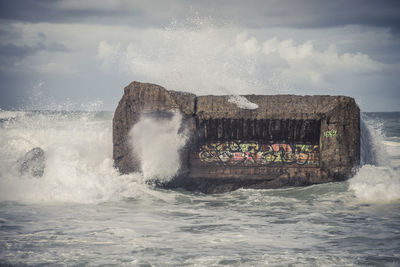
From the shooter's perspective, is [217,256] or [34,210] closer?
[217,256]

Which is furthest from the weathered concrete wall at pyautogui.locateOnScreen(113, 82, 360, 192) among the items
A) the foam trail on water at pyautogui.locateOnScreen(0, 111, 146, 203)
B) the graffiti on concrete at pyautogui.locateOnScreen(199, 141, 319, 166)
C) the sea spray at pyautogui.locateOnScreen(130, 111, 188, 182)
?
the foam trail on water at pyautogui.locateOnScreen(0, 111, 146, 203)

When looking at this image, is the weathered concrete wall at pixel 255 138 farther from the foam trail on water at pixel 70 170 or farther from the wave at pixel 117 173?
the foam trail on water at pixel 70 170

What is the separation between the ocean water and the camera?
3.60 meters

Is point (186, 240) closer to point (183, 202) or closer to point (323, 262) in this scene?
point (323, 262)

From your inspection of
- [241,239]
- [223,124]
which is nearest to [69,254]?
[241,239]

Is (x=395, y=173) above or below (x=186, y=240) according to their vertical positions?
above

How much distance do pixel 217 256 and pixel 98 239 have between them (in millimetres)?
1155

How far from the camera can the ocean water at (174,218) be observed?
3.60m

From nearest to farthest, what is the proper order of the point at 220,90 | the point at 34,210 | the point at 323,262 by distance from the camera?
the point at 323,262, the point at 34,210, the point at 220,90

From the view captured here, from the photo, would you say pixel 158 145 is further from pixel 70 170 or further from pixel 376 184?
pixel 376 184

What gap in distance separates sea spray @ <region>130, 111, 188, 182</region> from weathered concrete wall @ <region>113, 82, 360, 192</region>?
4.3 inches

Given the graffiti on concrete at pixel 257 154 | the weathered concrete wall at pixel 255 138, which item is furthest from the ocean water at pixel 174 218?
the graffiti on concrete at pixel 257 154

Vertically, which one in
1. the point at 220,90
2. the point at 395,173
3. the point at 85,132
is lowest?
the point at 395,173

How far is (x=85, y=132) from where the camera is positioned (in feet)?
28.2
